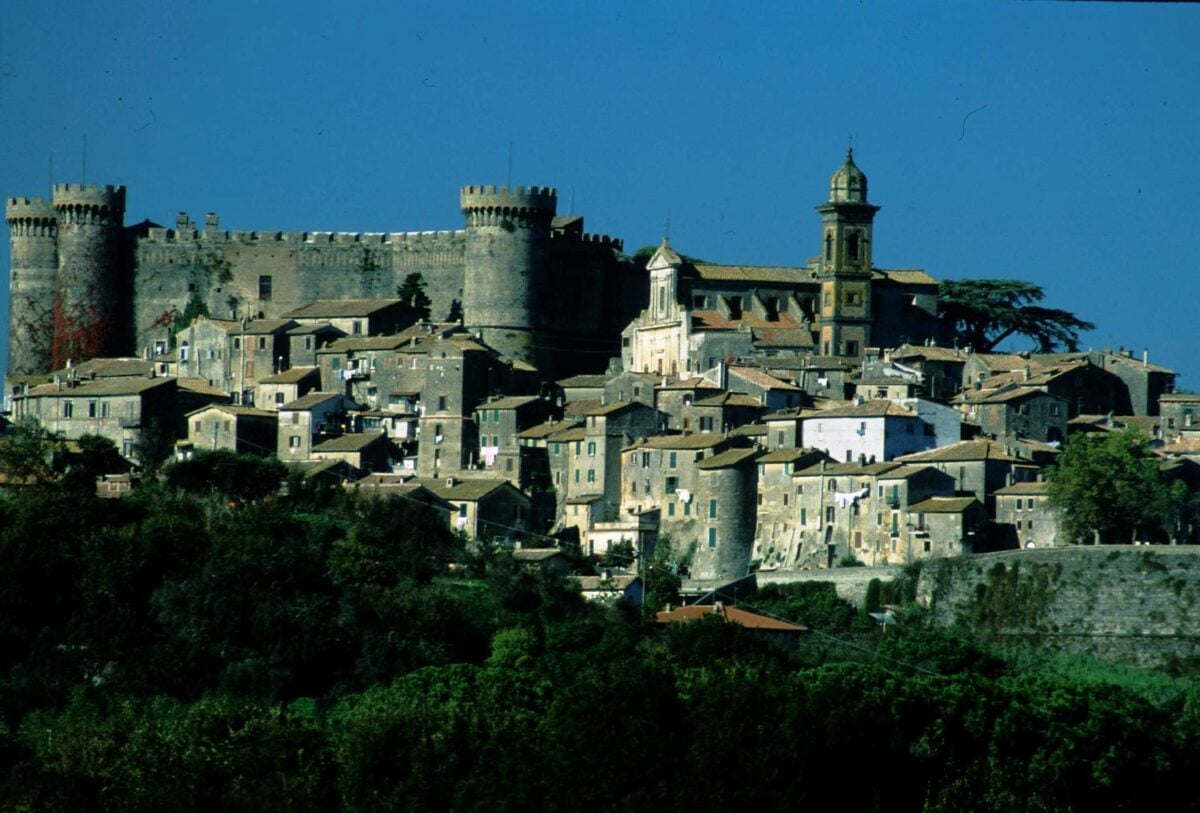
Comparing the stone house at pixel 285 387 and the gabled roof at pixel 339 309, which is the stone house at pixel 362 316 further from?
the stone house at pixel 285 387

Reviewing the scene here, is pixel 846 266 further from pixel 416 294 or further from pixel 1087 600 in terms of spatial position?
pixel 1087 600

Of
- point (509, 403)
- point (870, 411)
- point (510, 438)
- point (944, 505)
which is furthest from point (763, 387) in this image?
point (944, 505)

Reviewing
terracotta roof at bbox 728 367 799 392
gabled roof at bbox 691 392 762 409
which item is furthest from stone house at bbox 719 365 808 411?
gabled roof at bbox 691 392 762 409

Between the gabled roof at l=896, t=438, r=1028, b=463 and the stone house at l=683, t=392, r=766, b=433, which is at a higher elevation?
the stone house at l=683, t=392, r=766, b=433

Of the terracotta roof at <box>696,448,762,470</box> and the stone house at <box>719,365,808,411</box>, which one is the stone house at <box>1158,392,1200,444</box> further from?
the terracotta roof at <box>696,448,762,470</box>

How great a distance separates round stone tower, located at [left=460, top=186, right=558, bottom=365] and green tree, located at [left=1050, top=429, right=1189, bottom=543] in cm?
1874

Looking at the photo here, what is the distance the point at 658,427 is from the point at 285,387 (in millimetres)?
10422

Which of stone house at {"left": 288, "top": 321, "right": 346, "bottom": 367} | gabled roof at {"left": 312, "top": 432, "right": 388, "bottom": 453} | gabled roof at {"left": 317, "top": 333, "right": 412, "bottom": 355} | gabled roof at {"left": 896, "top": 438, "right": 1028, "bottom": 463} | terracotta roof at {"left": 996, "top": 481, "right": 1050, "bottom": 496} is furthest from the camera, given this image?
stone house at {"left": 288, "top": 321, "right": 346, "bottom": 367}

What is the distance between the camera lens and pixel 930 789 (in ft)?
166

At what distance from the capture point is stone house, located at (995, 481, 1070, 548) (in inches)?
2876

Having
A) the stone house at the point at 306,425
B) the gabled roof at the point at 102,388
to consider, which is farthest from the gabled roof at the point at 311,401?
the gabled roof at the point at 102,388

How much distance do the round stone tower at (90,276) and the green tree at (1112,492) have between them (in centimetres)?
2915

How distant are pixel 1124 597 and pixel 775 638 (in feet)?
28.2

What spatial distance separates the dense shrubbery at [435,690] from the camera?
48406 mm
